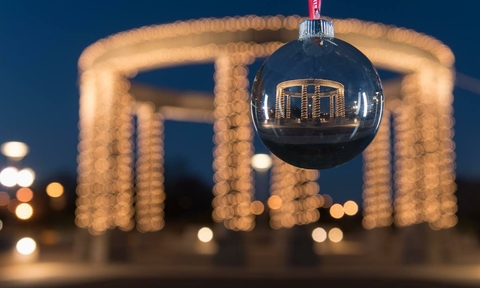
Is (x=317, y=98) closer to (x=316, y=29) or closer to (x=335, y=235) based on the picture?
(x=316, y=29)

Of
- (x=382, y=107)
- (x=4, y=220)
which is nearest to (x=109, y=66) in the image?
(x=382, y=107)

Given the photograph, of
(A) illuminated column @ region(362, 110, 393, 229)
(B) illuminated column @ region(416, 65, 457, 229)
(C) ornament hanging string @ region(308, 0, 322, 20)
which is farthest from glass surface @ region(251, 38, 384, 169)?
(A) illuminated column @ region(362, 110, 393, 229)

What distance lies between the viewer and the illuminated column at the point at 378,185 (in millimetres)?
23328

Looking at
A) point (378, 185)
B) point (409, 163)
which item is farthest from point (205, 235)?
point (409, 163)

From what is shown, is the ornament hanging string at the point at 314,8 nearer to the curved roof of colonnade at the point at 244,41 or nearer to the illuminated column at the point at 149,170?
the curved roof of colonnade at the point at 244,41

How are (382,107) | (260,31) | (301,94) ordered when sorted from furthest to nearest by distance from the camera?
1. (260,31)
2. (382,107)
3. (301,94)

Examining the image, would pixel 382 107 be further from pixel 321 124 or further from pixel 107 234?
pixel 107 234

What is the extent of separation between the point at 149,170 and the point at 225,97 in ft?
24.3

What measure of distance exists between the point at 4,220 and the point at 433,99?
32.6 meters

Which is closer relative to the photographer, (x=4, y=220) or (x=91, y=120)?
(x=91, y=120)

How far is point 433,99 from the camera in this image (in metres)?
20.1

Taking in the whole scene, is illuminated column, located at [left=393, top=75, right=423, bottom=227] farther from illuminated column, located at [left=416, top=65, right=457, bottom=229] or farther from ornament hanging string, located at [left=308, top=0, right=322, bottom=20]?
ornament hanging string, located at [left=308, top=0, right=322, bottom=20]

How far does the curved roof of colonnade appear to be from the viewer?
17125 mm

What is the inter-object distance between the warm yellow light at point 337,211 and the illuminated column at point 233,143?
44.3 m
